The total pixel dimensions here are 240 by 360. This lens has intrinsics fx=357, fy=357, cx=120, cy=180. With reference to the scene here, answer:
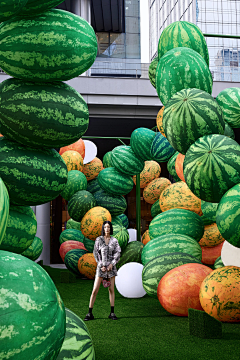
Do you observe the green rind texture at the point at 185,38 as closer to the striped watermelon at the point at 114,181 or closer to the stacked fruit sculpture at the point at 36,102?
the stacked fruit sculpture at the point at 36,102

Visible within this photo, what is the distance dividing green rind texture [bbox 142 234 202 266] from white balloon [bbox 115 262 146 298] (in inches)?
38.0

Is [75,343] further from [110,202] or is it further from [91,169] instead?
[91,169]

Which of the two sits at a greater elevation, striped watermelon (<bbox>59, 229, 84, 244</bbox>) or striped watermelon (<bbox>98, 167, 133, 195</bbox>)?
striped watermelon (<bbox>98, 167, 133, 195</bbox>)

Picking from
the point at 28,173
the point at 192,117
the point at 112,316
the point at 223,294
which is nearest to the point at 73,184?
the point at 112,316

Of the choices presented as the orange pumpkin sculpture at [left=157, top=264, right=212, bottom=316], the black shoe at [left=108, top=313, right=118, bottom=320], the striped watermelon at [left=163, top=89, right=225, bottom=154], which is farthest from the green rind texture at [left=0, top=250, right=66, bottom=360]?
the black shoe at [left=108, top=313, right=118, bottom=320]

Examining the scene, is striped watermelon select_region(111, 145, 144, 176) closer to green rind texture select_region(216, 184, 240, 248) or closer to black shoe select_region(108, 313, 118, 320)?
black shoe select_region(108, 313, 118, 320)

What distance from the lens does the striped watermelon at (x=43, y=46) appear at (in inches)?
85.4

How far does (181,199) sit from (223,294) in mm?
2203

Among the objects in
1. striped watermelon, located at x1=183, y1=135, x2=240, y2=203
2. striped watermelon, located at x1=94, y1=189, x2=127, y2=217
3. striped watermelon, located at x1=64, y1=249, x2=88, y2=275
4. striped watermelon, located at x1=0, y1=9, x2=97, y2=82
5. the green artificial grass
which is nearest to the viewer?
striped watermelon, located at x1=0, y1=9, x2=97, y2=82

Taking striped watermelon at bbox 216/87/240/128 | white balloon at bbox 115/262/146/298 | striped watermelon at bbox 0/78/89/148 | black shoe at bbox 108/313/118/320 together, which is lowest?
white balloon at bbox 115/262/146/298

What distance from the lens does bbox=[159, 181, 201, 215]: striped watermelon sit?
563 cm

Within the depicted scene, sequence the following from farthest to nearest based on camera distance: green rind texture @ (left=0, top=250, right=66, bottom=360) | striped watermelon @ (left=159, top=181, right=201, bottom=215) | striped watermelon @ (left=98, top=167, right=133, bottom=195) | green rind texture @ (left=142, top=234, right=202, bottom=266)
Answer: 1. striped watermelon @ (left=98, top=167, right=133, bottom=195)
2. striped watermelon @ (left=159, top=181, right=201, bottom=215)
3. green rind texture @ (left=142, top=234, right=202, bottom=266)
4. green rind texture @ (left=0, top=250, right=66, bottom=360)

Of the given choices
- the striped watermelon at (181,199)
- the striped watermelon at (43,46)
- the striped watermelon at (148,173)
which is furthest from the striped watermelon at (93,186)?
the striped watermelon at (43,46)

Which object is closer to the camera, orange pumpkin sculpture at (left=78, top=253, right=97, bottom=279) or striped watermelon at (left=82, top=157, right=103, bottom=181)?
orange pumpkin sculpture at (left=78, top=253, right=97, bottom=279)
